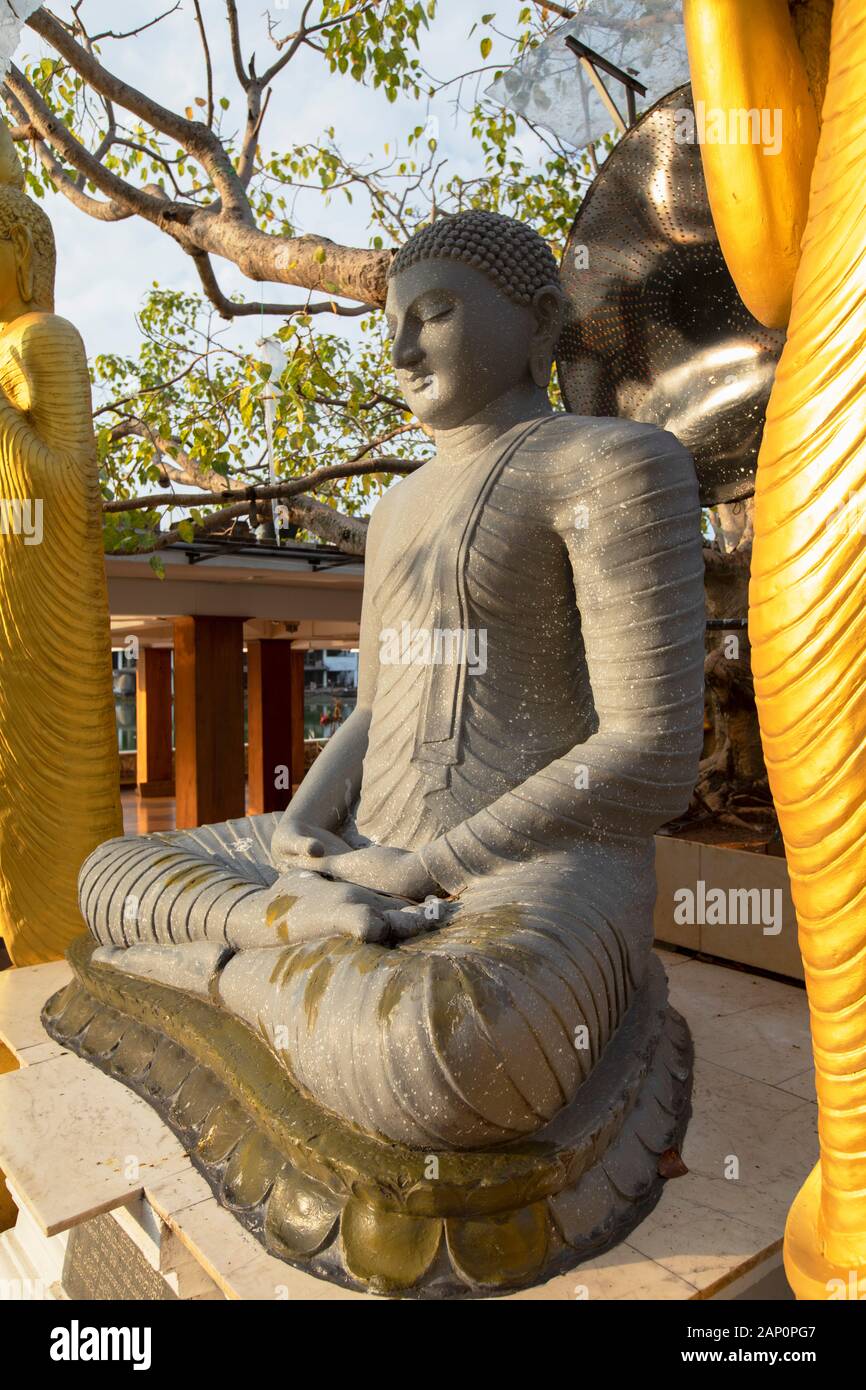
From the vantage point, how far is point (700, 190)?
3020 mm

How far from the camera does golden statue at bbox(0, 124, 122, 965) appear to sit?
11.4 ft

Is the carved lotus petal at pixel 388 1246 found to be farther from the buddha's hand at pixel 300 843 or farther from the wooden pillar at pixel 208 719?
the wooden pillar at pixel 208 719

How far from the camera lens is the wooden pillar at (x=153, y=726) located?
40.3 ft

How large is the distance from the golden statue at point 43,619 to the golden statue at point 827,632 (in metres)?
2.92

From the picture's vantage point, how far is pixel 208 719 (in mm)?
8156

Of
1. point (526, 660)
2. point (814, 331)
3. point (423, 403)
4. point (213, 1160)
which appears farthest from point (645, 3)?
point (213, 1160)

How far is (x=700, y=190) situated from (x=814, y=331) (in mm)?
2258

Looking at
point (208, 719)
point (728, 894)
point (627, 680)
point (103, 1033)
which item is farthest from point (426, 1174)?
point (208, 719)

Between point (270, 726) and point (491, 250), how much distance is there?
27.6ft

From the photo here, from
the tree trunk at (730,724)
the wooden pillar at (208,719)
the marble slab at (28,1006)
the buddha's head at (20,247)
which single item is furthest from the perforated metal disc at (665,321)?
the wooden pillar at (208,719)

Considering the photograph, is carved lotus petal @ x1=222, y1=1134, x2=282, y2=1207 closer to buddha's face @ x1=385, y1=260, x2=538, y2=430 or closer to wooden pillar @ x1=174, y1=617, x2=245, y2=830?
buddha's face @ x1=385, y1=260, x2=538, y2=430

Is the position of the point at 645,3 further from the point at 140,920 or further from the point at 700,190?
the point at 140,920

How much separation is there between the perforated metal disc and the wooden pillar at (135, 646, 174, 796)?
9825 millimetres
